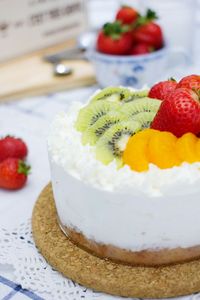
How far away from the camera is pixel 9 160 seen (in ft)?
5.71

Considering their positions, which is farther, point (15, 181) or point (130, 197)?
point (15, 181)

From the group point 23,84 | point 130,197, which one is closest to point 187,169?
point 130,197

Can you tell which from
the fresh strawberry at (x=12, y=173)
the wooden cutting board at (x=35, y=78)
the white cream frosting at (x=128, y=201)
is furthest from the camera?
the wooden cutting board at (x=35, y=78)

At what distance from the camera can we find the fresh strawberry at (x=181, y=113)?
1311 millimetres

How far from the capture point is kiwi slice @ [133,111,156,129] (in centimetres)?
144

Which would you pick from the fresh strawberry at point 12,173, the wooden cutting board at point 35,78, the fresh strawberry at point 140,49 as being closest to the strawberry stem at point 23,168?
the fresh strawberry at point 12,173

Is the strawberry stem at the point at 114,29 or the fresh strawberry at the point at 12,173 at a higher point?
the strawberry stem at the point at 114,29

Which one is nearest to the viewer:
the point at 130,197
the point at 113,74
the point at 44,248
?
the point at 130,197

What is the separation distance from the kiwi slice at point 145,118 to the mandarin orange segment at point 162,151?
0.42 ft

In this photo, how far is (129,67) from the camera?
229 cm

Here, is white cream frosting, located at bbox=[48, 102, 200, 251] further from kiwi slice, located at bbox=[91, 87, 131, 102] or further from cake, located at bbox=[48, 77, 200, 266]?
kiwi slice, located at bbox=[91, 87, 131, 102]

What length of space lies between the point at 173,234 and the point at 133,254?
0.11 m

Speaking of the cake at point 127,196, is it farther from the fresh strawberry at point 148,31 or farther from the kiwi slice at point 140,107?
the fresh strawberry at point 148,31

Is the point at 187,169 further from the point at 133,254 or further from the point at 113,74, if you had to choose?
the point at 113,74
